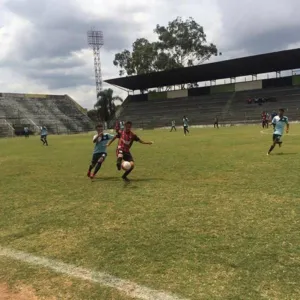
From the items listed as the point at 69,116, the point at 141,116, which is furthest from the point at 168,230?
the point at 69,116

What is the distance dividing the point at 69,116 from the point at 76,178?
73528 millimetres

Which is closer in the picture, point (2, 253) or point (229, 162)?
point (2, 253)

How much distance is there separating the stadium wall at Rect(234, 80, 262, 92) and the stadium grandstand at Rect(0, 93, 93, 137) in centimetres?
3084

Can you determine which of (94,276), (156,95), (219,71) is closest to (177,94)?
(156,95)

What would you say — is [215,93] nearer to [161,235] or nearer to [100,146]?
[100,146]

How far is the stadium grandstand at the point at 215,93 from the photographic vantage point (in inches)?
2589

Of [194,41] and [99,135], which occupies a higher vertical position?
[194,41]

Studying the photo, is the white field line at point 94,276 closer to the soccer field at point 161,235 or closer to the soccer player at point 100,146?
the soccer field at point 161,235

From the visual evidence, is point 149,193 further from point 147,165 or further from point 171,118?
point 171,118

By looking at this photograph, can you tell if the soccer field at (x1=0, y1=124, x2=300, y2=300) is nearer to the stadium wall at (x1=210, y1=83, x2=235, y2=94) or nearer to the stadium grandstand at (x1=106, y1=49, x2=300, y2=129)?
the stadium grandstand at (x1=106, y1=49, x2=300, y2=129)

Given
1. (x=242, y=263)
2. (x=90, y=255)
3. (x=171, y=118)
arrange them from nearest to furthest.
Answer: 1. (x=242, y=263)
2. (x=90, y=255)
3. (x=171, y=118)

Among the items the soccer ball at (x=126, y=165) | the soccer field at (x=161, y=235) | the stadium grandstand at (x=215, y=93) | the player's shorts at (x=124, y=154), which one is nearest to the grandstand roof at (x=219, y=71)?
the stadium grandstand at (x=215, y=93)

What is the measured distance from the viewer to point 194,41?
8406cm

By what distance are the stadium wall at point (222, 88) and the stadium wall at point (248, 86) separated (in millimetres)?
906
